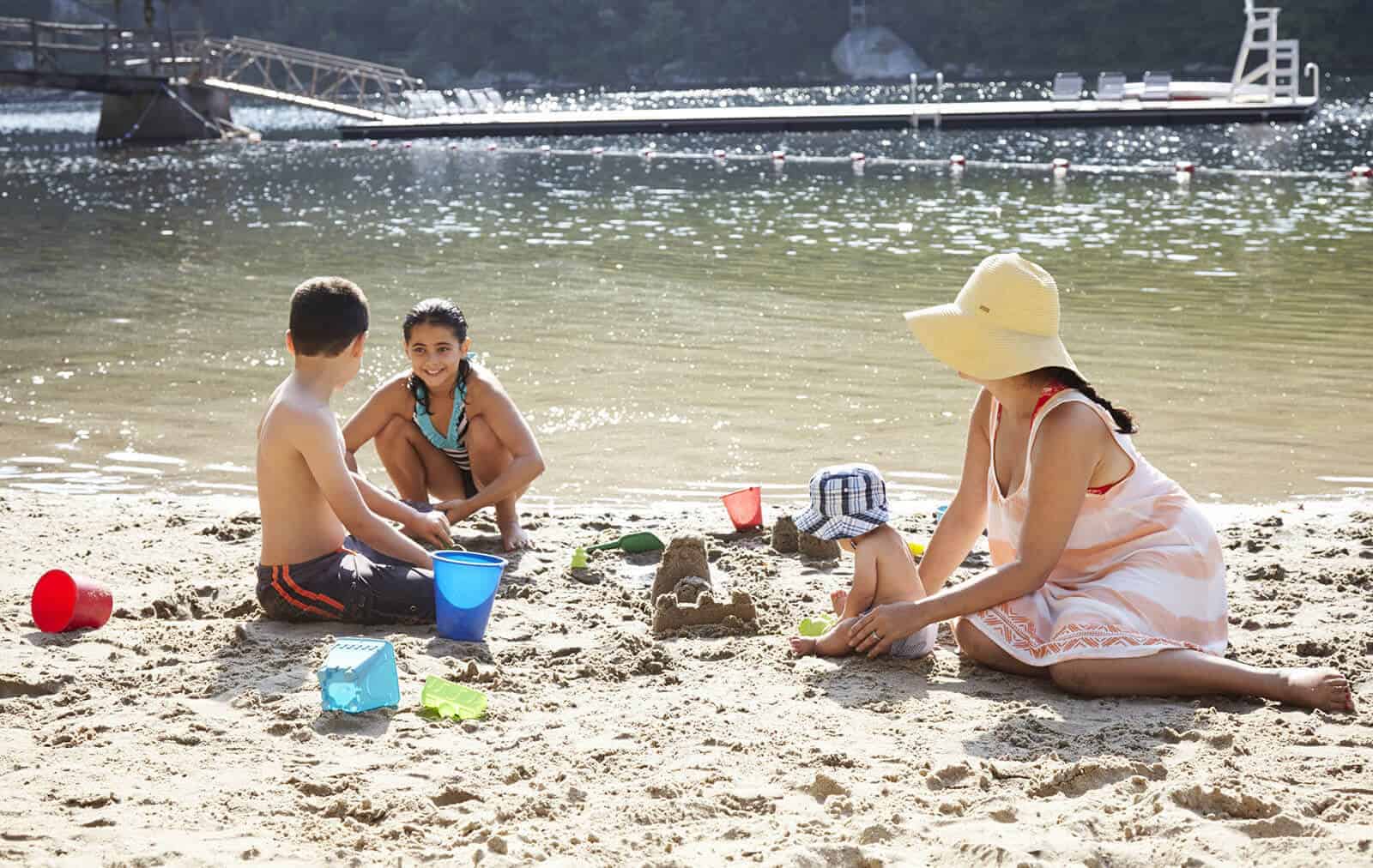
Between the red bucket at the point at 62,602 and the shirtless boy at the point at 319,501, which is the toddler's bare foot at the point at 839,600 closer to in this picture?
the shirtless boy at the point at 319,501

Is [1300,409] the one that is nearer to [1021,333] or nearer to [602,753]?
[1021,333]

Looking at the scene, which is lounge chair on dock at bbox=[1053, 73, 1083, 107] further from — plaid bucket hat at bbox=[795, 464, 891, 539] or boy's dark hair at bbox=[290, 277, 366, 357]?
plaid bucket hat at bbox=[795, 464, 891, 539]

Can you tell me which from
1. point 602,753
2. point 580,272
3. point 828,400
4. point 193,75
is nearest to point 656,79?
point 193,75

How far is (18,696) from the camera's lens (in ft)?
11.3

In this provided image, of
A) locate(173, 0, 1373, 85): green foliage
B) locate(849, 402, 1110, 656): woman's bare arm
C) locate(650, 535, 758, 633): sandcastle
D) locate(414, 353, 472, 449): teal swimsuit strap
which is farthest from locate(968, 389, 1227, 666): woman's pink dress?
locate(173, 0, 1373, 85): green foliage

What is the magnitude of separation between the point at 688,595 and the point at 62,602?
173 centimetres

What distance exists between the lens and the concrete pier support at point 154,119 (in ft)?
116

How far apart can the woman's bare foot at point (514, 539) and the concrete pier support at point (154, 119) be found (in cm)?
3347

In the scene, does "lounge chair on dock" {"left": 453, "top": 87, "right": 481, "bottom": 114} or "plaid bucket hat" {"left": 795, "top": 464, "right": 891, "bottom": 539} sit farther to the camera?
"lounge chair on dock" {"left": 453, "top": 87, "right": 481, "bottom": 114}

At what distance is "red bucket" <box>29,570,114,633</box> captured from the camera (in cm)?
390

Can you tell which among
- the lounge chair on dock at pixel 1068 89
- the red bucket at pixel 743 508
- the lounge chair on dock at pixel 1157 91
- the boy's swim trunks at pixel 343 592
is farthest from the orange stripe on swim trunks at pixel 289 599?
the lounge chair on dock at pixel 1068 89

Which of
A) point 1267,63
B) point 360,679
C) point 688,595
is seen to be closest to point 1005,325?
point 688,595

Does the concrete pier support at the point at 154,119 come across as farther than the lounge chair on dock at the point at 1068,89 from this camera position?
Yes

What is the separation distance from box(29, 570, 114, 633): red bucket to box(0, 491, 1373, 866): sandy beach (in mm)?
53
